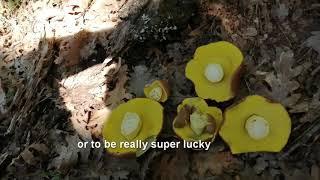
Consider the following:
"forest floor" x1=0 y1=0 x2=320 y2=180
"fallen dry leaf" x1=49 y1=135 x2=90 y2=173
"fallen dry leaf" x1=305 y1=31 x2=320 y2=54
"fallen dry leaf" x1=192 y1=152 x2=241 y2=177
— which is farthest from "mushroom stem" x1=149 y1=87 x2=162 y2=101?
"fallen dry leaf" x1=305 y1=31 x2=320 y2=54

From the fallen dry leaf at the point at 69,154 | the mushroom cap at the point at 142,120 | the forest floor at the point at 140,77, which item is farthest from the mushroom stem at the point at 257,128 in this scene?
the fallen dry leaf at the point at 69,154

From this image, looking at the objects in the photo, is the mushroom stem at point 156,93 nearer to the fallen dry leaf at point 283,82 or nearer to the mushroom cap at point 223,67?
the mushroom cap at point 223,67

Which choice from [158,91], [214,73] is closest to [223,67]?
[214,73]

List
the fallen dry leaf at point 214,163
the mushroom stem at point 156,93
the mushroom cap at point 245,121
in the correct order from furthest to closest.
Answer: the mushroom stem at point 156,93 < the fallen dry leaf at point 214,163 < the mushroom cap at point 245,121

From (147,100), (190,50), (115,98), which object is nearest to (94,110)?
(115,98)

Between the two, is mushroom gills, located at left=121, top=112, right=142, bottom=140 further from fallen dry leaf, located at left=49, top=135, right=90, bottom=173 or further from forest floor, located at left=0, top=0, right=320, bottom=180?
fallen dry leaf, located at left=49, top=135, right=90, bottom=173

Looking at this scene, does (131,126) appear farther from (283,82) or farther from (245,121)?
(283,82)

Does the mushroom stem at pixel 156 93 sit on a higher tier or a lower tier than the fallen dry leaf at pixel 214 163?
higher
